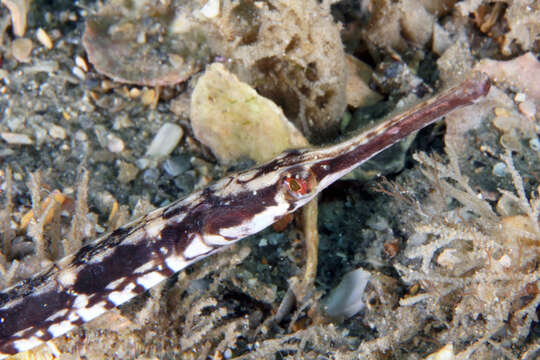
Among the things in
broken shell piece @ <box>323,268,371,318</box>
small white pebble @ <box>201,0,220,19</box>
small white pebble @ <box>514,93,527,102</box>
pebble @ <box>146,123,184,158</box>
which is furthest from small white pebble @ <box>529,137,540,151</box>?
pebble @ <box>146,123,184,158</box>

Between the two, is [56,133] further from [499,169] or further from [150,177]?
[499,169]

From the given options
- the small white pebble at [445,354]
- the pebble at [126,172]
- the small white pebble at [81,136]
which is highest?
the small white pebble at [81,136]

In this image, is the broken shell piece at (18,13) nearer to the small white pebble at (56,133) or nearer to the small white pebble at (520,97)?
the small white pebble at (56,133)

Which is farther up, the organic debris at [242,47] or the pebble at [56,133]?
the organic debris at [242,47]

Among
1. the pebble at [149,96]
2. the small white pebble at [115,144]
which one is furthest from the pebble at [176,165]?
the pebble at [149,96]

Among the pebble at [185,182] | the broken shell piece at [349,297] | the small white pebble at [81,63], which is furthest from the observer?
the small white pebble at [81,63]

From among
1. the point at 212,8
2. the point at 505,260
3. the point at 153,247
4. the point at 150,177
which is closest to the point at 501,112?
the point at 505,260
